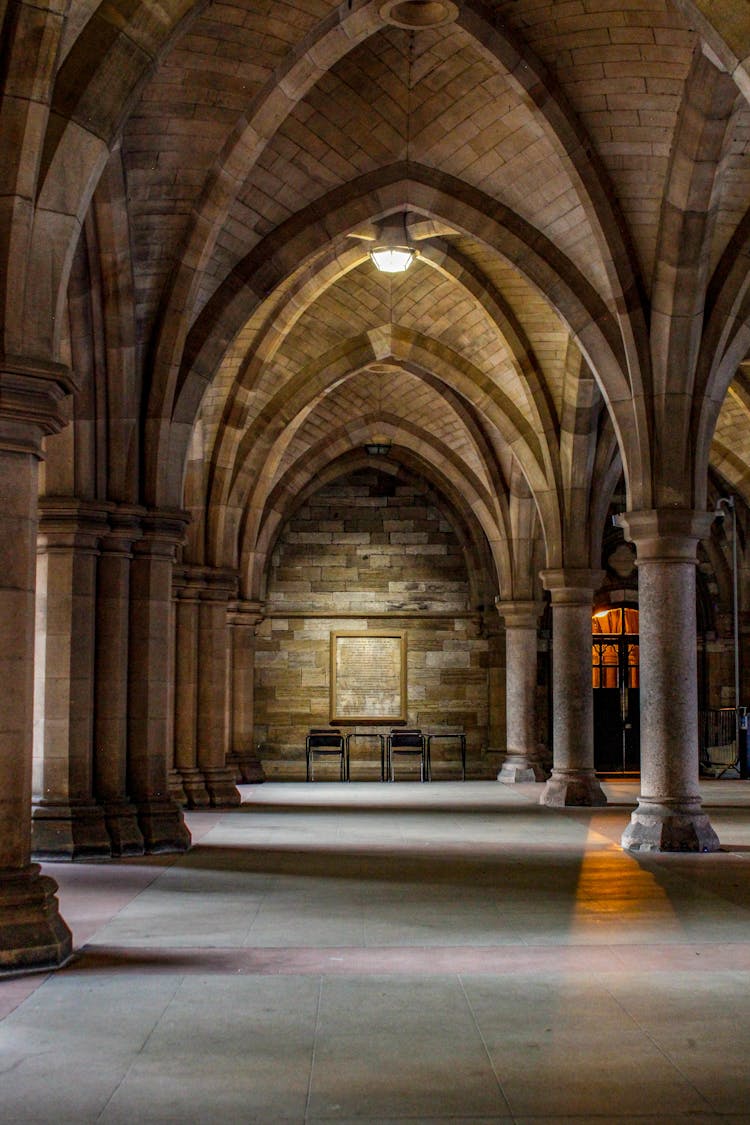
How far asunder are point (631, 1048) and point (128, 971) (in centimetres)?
228

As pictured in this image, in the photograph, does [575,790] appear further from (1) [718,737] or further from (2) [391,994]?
(2) [391,994]

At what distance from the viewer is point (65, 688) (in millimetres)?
9883

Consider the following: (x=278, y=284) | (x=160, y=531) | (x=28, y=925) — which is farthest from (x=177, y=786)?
(x=28, y=925)

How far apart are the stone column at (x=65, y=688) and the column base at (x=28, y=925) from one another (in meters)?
3.99

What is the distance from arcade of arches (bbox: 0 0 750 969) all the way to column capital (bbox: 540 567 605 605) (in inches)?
1.1

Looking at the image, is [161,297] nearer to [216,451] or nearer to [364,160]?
[364,160]

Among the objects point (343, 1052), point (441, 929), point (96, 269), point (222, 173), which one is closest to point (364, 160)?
point (222, 173)

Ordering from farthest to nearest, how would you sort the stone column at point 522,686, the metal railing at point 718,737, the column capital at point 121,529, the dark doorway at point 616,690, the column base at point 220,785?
the dark doorway at point 616,690
the metal railing at point 718,737
the stone column at point 522,686
the column base at point 220,785
the column capital at point 121,529

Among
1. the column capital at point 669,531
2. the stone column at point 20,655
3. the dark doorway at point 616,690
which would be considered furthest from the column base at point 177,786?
the dark doorway at point 616,690

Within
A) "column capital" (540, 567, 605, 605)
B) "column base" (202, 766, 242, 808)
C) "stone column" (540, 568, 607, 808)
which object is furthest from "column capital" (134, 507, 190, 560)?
"column capital" (540, 567, 605, 605)

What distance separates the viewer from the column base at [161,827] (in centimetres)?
1034

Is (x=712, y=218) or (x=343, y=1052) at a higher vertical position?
(x=712, y=218)

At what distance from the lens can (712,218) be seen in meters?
10.3

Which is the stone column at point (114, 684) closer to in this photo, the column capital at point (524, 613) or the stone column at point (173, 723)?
the stone column at point (173, 723)
